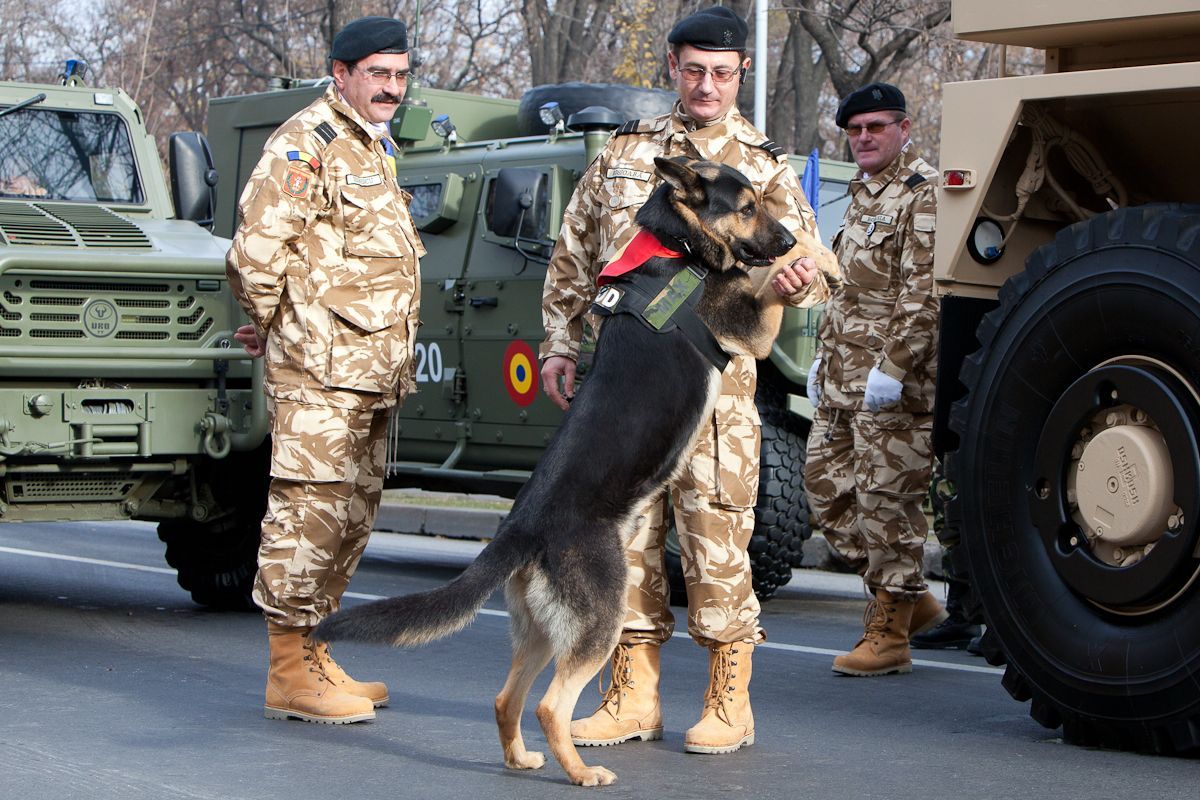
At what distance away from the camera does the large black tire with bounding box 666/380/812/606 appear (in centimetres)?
825

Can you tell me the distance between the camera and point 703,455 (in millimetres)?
Result: 4707

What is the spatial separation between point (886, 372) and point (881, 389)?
0.08 meters

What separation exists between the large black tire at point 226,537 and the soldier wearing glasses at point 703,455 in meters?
2.94

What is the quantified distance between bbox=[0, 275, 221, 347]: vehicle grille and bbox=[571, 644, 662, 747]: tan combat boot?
10.5 ft

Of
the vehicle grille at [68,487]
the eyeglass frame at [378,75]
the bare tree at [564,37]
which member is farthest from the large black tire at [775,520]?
the bare tree at [564,37]

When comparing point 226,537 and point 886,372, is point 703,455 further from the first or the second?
point 226,537

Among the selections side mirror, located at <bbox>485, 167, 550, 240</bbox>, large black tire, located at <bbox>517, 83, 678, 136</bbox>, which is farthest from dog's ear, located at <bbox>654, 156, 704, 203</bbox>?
large black tire, located at <bbox>517, 83, 678, 136</bbox>

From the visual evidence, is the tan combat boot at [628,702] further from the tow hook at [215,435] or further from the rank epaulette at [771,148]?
the tow hook at [215,435]

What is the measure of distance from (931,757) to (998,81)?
197 cm

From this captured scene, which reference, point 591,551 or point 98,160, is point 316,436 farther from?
point 98,160

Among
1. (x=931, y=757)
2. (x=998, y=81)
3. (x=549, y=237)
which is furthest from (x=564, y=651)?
(x=549, y=237)

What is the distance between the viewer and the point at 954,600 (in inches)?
279

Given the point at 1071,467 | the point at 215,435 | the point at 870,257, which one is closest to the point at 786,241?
the point at 1071,467

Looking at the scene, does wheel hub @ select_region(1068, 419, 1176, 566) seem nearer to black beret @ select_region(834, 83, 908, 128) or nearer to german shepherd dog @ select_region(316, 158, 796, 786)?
german shepherd dog @ select_region(316, 158, 796, 786)
